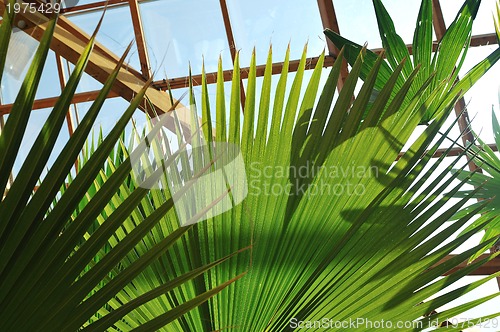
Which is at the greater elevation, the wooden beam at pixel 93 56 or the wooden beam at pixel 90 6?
the wooden beam at pixel 90 6

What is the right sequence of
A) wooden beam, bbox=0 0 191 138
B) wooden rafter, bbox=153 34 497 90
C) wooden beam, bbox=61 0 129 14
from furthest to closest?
wooden beam, bbox=61 0 129 14 < wooden rafter, bbox=153 34 497 90 < wooden beam, bbox=0 0 191 138

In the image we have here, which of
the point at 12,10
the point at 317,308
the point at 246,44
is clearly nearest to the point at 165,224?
the point at 317,308

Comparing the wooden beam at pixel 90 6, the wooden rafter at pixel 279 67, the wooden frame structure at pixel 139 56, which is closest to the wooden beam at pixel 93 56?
the wooden frame structure at pixel 139 56

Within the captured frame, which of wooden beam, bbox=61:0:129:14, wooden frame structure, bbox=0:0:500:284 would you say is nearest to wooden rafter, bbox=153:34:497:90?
Result: wooden frame structure, bbox=0:0:500:284

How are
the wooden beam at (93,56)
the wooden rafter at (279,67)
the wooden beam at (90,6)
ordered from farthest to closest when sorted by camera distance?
the wooden beam at (90,6), the wooden rafter at (279,67), the wooden beam at (93,56)

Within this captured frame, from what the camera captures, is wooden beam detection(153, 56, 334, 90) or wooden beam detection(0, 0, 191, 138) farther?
wooden beam detection(153, 56, 334, 90)

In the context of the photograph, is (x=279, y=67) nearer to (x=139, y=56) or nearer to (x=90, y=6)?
(x=139, y=56)

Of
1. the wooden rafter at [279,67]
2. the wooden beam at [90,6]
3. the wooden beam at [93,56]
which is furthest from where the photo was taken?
the wooden beam at [90,6]

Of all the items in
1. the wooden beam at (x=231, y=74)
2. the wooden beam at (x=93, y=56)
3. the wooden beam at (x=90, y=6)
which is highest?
the wooden beam at (x=90, y=6)

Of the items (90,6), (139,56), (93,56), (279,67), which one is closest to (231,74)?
(279,67)

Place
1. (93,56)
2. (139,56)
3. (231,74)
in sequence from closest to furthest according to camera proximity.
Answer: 1. (93,56)
2. (231,74)
3. (139,56)

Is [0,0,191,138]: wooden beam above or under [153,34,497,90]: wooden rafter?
under

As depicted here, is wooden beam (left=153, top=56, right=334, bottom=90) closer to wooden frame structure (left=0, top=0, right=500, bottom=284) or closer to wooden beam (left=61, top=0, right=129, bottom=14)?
wooden frame structure (left=0, top=0, right=500, bottom=284)

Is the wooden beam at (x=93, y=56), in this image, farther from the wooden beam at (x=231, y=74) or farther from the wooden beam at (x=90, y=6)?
the wooden beam at (x=90, y=6)
